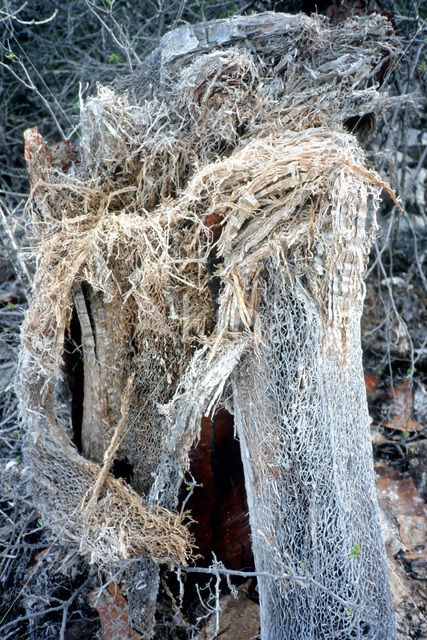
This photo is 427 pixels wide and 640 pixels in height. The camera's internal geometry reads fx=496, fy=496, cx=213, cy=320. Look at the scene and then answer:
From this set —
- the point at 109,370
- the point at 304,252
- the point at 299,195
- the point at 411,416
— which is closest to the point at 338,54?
the point at 299,195

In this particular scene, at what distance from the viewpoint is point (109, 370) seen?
7.69 feet

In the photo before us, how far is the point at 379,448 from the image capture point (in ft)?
11.4

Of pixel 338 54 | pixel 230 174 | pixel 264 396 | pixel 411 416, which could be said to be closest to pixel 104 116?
pixel 230 174

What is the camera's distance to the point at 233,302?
75.8 inches

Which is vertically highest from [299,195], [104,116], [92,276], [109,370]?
[104,116]

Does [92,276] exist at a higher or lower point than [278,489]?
higher

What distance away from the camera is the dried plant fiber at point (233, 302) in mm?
1855

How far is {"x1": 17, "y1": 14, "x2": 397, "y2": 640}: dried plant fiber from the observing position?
6.09 ft

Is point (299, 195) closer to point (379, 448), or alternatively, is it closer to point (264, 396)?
point (264, 396)

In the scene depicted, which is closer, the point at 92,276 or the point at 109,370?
the point at 92,276

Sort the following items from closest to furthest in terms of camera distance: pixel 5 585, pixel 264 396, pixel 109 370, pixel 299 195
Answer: pixel 299 195, pixel 264 396, pixel 109 370, pixel 5 585

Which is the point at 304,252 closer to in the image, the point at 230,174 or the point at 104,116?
the point at 230,174

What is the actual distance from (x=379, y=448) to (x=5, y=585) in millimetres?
2529

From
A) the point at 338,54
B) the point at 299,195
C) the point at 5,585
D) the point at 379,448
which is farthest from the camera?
the point at 379,448
